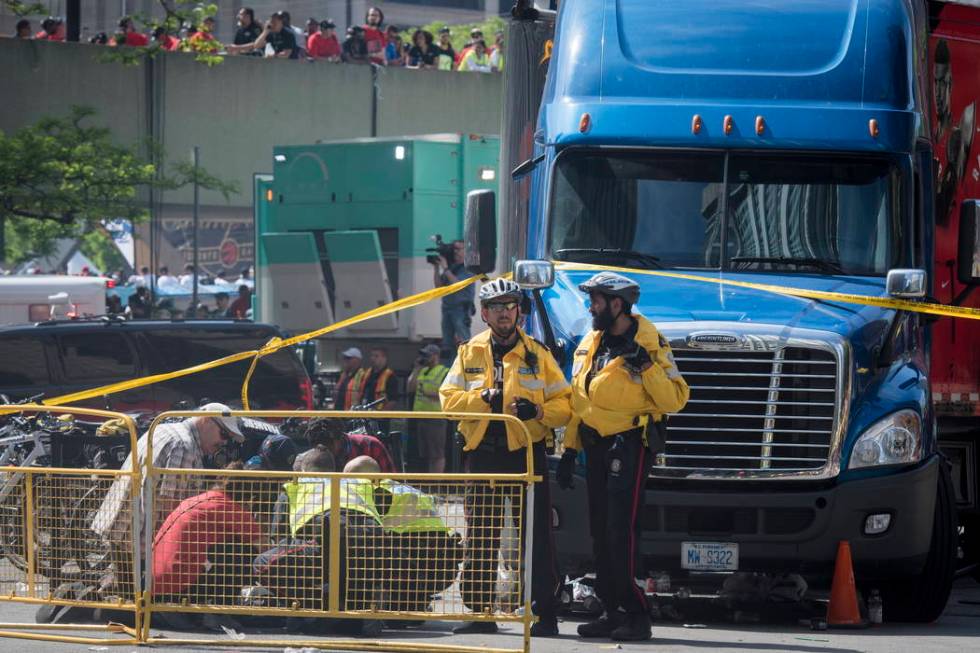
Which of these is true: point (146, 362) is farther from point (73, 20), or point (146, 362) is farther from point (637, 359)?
point (73, 20)

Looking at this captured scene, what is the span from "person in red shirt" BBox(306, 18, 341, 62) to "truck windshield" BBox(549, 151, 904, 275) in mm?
23063

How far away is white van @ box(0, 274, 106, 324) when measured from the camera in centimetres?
2583

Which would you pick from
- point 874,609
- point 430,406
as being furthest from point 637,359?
point 430,406

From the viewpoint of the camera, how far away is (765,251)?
1049 centimetres

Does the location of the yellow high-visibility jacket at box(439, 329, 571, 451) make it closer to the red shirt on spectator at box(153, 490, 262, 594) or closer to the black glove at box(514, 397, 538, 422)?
the black glove at box(514, 397, 538, 422)

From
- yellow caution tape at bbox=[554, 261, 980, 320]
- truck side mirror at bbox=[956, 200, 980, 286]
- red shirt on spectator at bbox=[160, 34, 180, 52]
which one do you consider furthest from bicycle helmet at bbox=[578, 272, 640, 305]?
red shirt on spectator at bbox=[160, 34, 180, 52]

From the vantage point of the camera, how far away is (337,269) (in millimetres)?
21125

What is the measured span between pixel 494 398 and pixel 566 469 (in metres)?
0.57

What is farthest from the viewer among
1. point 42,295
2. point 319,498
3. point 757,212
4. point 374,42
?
point 374,42

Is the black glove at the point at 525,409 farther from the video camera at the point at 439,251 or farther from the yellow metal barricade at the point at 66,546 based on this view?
the video camera at the point at 439,251

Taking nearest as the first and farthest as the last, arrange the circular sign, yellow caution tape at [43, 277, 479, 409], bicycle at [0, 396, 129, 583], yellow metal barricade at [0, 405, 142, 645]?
1. yellow metal barricade at [0, 405, 142, 645]
2. bicycle at [0, 396, 129, 583]
3. yellow caution tape at [43, 277, 479, 409]
4. the circular sign

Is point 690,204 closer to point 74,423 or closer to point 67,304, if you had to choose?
point 74,423

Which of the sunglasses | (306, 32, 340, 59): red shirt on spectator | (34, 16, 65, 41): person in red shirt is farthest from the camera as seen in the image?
(306, 32, 340, 59): red shirt on spectator

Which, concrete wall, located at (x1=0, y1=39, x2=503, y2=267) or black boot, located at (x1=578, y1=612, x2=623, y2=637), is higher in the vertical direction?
concrete wall, located at (x1=0, y1=39, x2=503, y2=267)
